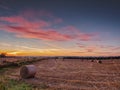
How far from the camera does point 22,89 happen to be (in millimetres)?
13938

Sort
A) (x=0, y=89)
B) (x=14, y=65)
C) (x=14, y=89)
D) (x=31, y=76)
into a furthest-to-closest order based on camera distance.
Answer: (x=14, y=65) < (x=31, y=76) < (x=14, y=89) < (x=0, y=89)

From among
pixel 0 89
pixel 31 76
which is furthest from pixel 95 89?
pixel 31 76

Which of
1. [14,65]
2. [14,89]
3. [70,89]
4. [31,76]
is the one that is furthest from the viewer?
[14,65]

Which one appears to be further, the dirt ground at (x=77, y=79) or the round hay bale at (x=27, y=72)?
the round hay bale at (x=27, y=72)

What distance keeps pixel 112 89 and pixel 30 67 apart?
1101 centimetres

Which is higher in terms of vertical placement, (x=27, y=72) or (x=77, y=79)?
(x=27, y=72)

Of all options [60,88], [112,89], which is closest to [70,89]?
[60,88]

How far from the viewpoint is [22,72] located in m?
22.7

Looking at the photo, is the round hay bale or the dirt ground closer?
the dirt ground

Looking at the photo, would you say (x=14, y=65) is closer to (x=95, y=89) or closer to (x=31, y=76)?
(x=31, y=76)

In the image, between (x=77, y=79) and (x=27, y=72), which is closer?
(x=77, y=79)

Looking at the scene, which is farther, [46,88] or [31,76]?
[31,76]

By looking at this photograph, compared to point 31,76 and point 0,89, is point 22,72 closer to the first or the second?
point 31,76

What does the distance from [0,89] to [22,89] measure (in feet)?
15.5
